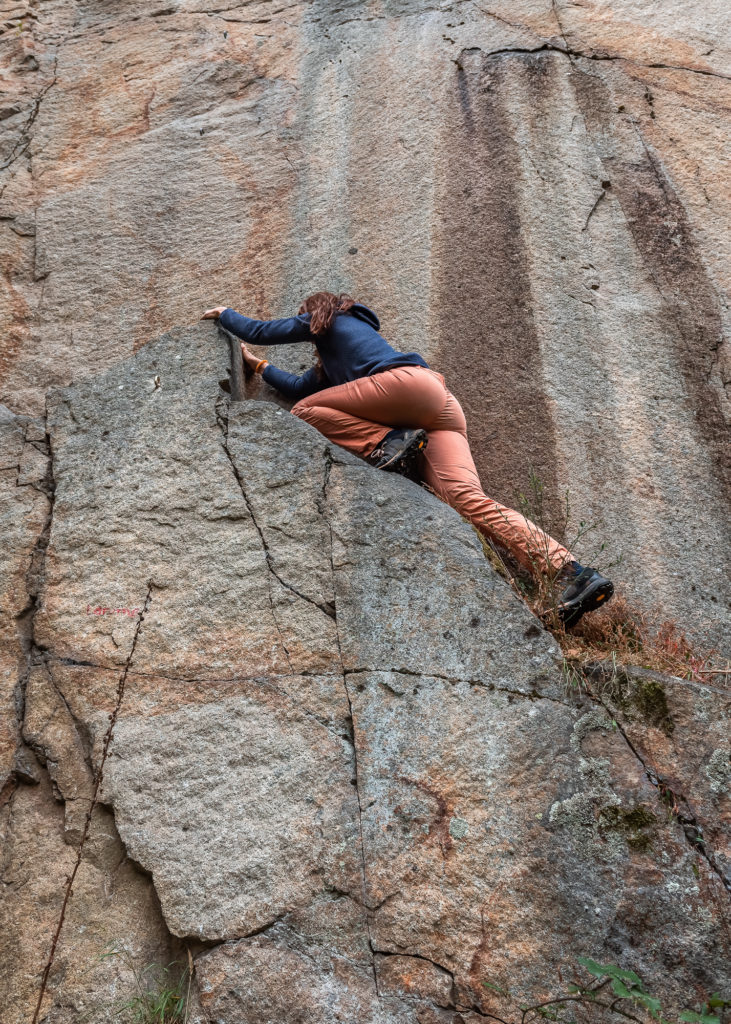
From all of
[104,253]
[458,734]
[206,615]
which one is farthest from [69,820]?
[104,253]

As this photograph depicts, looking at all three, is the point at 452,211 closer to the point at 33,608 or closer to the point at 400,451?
the point at 400,451

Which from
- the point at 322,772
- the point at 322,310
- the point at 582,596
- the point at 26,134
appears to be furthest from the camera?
the point at 26,134

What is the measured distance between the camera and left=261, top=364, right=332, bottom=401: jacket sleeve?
5277 millimetres

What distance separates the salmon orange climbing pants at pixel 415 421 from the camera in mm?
4719

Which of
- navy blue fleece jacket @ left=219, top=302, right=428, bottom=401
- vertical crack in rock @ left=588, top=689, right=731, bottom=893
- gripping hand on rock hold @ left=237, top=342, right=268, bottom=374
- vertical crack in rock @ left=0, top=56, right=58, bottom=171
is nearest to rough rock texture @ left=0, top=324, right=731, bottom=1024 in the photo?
vertical crack in rock @ left=588, top=689, right=731, bottom=893

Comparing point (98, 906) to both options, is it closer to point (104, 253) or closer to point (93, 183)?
point (104, 253)

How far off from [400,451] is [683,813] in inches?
79.5

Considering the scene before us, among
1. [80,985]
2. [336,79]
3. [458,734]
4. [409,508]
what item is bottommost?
[80,985]

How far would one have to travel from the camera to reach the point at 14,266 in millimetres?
6520

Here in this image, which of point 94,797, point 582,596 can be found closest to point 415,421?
point 582,596

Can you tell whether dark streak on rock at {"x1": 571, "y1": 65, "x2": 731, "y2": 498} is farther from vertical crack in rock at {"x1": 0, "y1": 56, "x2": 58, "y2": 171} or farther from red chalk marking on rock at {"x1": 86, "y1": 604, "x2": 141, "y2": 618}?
vertical crack in rock at {"x1": 0, "y1": 56, "x2": 58, "y2": 171}

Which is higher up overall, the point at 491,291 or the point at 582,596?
the point at 491,291

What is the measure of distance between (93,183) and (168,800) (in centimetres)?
470

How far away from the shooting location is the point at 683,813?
11.4 feet
